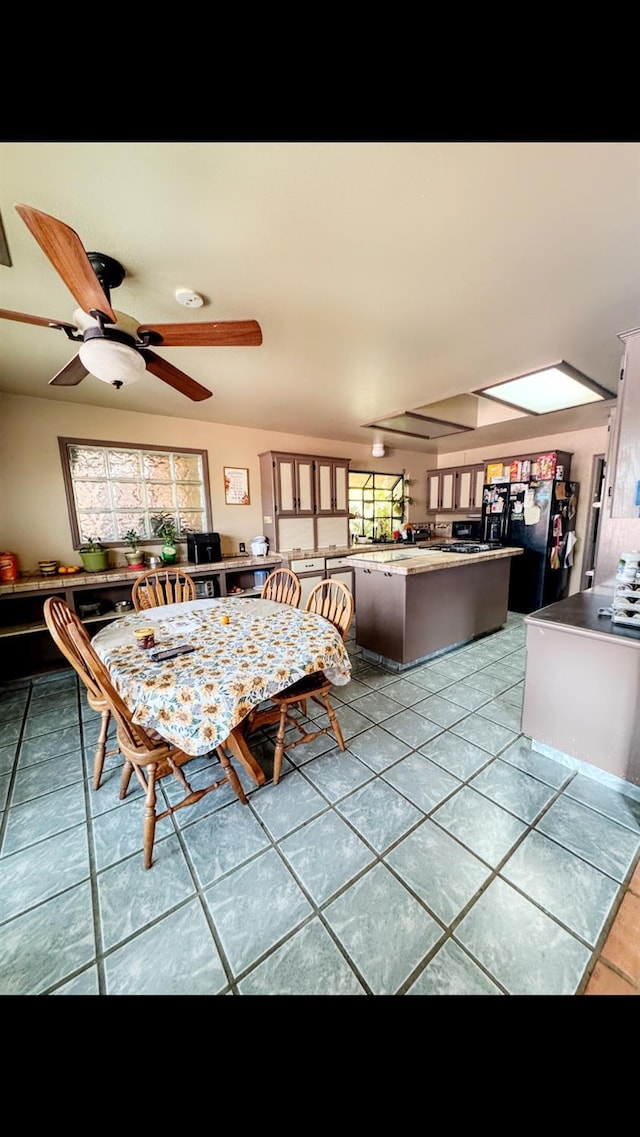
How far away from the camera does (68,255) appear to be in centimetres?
105

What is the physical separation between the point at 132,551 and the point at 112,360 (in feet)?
7.91

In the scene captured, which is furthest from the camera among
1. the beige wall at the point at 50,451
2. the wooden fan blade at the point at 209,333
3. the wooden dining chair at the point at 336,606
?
the beige wall at the point at 50,451

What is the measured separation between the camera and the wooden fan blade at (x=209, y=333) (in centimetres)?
143

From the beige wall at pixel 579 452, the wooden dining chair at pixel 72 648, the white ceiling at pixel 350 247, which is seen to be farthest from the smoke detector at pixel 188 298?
the beige wall at pixel 579 452

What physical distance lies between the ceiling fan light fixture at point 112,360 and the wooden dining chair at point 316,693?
1429mm

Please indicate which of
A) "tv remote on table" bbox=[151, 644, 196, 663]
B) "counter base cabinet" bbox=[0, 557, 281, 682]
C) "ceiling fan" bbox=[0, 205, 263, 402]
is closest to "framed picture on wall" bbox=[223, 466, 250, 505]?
"counter base cabinet" bbox=[0, 557, 281, 682]

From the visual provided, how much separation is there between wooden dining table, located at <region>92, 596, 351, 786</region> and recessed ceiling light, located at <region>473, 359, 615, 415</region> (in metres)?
2.52

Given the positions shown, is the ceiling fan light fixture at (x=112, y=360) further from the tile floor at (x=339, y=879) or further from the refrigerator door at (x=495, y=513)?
the refrigerator door at (x=495, y=513)

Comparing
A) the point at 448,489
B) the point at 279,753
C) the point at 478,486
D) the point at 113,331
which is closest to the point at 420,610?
the point at 279,753

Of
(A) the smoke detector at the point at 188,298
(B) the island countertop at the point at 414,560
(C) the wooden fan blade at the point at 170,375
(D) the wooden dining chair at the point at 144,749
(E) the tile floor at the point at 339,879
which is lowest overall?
(E) the tile floor at the point at 339,879

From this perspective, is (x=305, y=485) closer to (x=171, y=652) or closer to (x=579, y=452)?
(x=171, y=652)

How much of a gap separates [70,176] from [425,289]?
138cm

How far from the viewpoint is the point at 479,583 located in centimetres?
341

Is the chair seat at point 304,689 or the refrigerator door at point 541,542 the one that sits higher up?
the refrigerator door at point 541,542
